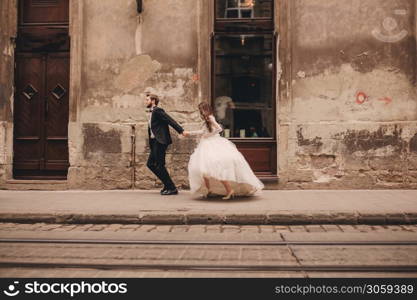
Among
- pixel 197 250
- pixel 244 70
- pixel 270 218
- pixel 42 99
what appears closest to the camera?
pixel 197 250

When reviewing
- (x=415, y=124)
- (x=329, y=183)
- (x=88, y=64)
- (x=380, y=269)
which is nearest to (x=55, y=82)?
(x=88, y=64)

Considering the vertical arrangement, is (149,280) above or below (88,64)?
below

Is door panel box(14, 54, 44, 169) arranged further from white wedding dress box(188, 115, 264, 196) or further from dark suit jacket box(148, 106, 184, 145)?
white wedding dress box(188, 115, 264, 196)

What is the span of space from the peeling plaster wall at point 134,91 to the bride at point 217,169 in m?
1.63

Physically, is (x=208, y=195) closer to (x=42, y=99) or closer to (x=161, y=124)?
(x=161, y=124)

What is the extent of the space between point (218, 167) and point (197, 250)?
3.11 meters

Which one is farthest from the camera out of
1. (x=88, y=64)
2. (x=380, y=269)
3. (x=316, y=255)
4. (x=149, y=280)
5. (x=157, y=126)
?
(x=88, y=64)

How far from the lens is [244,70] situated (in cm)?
1055

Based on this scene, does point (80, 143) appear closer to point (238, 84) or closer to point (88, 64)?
point (88, 64)

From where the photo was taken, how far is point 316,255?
16.0ft

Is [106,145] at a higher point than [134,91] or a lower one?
lower

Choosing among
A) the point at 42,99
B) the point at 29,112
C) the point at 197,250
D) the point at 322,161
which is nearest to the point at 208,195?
the point at 322,161

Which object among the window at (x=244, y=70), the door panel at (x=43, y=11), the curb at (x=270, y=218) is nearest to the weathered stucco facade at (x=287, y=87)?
the window at (x=244, y=70)

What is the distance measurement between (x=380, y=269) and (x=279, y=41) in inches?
266
